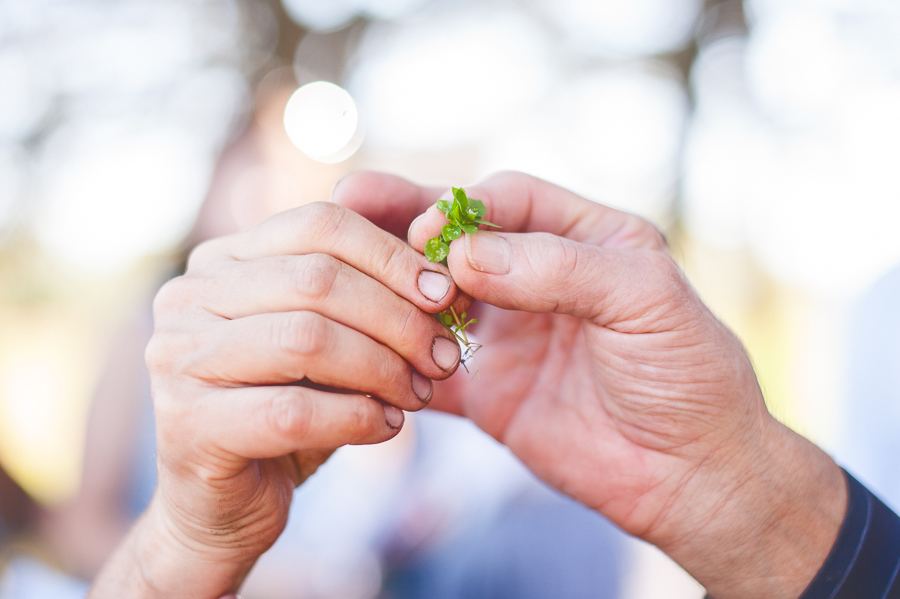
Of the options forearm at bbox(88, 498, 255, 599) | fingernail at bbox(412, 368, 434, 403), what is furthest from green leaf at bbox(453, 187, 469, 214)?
forearm at bbox(88, 498, 255, 599)

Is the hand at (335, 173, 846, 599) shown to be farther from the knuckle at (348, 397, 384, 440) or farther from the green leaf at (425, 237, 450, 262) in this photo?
the knuckle at (348, 397, 384, 440)

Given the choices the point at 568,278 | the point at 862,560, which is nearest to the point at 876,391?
the point at 862,560

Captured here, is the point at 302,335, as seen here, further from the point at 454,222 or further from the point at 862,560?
the point at 862,560

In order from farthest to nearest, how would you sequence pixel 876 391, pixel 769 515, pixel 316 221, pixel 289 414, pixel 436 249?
pixel 876 391, pixel 769 515, pixel 436 249, pixel 316 221, pixel 289 414

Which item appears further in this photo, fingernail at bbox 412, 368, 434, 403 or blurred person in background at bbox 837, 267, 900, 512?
blurred person in background at bbox 837, 267, 900, 512

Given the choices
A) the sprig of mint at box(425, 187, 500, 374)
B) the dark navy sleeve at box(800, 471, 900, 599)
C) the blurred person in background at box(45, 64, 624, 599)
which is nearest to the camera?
the sprig of mint at box(425, 187, 500, 374)
